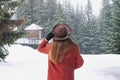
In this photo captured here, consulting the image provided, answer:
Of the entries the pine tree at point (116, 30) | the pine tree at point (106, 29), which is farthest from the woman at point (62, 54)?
the pine tree at point (106, 29)

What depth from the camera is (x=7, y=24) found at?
40.4ft

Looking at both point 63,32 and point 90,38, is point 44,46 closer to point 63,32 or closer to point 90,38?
point 63,32

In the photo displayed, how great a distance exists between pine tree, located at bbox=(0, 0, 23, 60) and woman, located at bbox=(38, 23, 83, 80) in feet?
23.7

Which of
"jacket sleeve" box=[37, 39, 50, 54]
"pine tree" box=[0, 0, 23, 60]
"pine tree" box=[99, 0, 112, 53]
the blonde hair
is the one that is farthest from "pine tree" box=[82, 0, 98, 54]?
the blonde hair

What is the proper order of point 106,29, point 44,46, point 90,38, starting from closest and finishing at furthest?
point 44,46, point 106,29, point 90,38

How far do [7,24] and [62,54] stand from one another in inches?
301

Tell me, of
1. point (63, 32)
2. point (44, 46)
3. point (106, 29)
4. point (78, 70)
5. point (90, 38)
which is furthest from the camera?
point (90, 38)

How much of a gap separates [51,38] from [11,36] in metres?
7.50

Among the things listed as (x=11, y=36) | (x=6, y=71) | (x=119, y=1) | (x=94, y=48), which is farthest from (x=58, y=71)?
(x=94, y=48)

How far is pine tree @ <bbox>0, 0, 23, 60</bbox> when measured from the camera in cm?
1213

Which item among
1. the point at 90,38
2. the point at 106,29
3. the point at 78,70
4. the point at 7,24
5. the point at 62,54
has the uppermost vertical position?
the point at 62,54

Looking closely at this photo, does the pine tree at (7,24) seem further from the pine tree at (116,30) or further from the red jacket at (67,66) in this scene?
the pine tree at (116,30)

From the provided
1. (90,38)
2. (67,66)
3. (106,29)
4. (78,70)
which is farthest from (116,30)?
(67,66)

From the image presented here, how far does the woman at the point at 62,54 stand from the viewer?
16.1 feet
